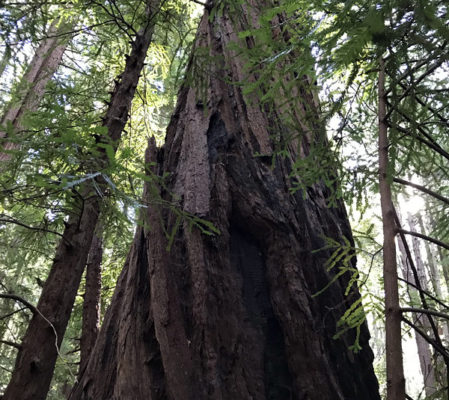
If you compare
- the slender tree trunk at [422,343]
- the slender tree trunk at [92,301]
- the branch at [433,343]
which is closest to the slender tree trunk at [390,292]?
the branch at [433,343]

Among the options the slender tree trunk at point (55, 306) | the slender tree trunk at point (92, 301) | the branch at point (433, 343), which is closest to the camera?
the branch at point (433, 343)

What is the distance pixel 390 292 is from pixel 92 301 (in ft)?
Answer: 17.7

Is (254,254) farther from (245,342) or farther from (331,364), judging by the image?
(331,364)

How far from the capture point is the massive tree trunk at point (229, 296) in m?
2.22

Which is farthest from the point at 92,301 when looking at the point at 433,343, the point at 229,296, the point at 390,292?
the point at 433,343

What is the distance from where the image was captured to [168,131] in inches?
141

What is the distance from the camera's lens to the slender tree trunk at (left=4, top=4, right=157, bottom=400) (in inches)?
114

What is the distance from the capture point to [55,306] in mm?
3166

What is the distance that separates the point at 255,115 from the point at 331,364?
2226 mm

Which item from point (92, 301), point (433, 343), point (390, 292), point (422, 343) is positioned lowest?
point (433, 343)

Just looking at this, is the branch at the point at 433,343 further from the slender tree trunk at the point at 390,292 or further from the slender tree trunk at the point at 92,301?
the slender tree trunk at the point at 92,301

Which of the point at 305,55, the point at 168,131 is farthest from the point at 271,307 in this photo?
the point at 168,131

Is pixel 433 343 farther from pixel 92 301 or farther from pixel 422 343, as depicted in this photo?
pixel 422 343

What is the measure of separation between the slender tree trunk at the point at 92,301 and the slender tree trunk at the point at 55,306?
7.51ft
